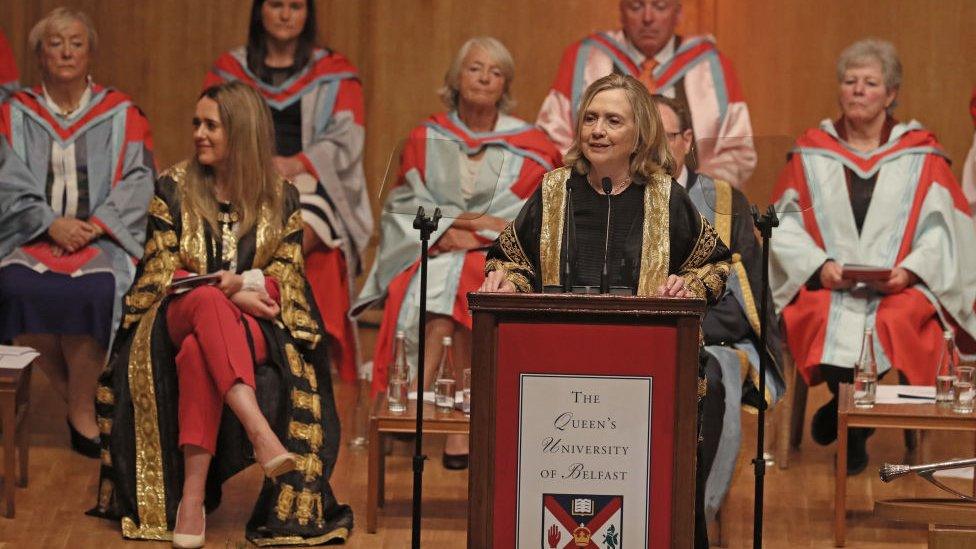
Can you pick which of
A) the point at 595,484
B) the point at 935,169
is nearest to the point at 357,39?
the point at 935,169

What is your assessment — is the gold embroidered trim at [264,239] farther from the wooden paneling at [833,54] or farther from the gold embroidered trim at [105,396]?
the wooden paneling at [833,54]

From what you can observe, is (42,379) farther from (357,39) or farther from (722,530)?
(722,530)

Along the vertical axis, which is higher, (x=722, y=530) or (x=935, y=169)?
(x=935, y=169)

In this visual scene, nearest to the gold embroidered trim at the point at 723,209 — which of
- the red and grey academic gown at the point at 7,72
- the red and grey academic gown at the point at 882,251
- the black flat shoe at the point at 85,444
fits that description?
the red and grey academic gown at the point at 882,251

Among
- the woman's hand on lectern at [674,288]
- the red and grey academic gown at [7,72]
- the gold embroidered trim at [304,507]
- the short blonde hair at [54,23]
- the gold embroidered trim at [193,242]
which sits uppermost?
the short blonde hair at [54,23]

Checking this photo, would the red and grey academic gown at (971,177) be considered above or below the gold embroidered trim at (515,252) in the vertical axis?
above

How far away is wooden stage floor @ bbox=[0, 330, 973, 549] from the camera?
208 inches

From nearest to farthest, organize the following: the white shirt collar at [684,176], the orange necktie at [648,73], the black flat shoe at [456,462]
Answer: the white shirt collar at [684,176] → the black flat shoe at [456,462] → the orange necktie at [648,73]

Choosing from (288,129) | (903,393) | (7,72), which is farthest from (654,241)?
(7,72)

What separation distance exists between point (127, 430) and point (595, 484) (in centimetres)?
200

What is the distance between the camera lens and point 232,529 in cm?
534

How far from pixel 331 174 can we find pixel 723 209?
2.13 meters

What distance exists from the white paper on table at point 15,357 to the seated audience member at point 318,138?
1.47m

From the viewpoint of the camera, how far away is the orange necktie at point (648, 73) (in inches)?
282
